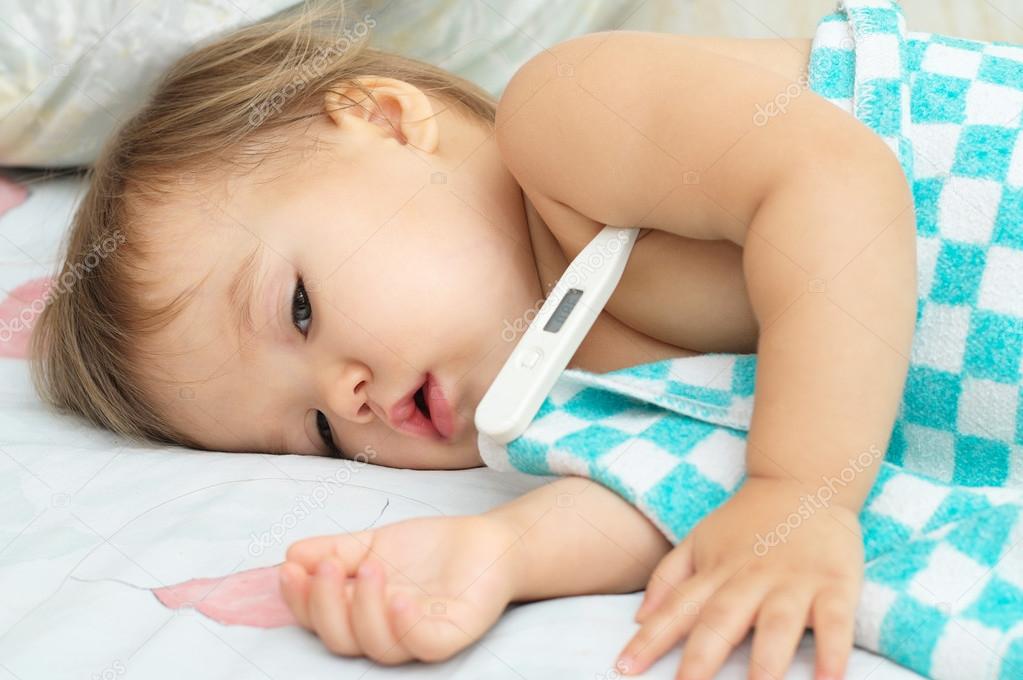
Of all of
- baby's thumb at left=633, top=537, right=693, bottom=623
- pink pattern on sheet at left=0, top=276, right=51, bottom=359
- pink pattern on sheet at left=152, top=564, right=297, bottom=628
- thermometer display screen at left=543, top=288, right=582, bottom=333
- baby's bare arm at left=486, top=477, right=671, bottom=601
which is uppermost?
thermometer display screen at left=543, top=288, right=582, bottom=333

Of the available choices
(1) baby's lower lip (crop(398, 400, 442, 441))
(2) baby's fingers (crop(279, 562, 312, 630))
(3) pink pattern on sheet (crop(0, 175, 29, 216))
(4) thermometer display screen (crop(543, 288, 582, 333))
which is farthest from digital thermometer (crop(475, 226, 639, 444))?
(3) pink pattern on sheet (crop(0, 175, 29, 216))

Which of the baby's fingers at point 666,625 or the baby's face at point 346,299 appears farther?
the baby's face at point 346,299

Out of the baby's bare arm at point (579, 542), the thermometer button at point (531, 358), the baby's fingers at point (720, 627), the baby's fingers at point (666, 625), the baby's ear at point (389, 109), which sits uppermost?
the baby's ear at point (389, 109)

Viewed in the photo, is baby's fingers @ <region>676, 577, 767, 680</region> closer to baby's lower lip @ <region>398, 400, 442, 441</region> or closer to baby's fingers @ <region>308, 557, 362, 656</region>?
baby's fingers @ <region>308, 557, 362, 656</region>

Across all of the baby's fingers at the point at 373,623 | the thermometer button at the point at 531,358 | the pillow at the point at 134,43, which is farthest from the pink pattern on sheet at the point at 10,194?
the baby's fingers at the point at 373,623

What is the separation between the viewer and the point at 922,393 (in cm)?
84

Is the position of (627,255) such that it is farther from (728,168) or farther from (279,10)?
(279,10)

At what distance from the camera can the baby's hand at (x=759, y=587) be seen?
60 centimetres

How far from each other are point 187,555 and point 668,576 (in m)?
0.35

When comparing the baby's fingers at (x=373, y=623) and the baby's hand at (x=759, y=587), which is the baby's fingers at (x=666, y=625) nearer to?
the baby's hand at (x=759, y=587)

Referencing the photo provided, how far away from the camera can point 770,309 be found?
29.4 inches

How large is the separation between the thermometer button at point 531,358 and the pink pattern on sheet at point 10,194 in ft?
2.84

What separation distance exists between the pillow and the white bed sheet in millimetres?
414

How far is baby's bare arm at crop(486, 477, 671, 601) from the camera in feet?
2.36
